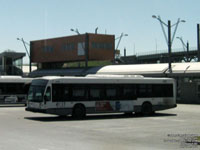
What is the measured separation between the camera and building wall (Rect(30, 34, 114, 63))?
62.2m

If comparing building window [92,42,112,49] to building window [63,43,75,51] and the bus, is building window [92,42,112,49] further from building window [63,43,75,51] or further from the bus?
the bus

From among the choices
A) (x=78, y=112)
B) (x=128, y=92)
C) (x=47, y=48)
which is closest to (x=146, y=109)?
(x=128, y=92)

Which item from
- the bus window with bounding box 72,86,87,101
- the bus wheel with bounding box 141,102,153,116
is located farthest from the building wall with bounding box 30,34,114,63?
the bus window with bounding box 72,86,87,101

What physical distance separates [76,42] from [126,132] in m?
47.3

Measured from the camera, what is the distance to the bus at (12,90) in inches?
1469

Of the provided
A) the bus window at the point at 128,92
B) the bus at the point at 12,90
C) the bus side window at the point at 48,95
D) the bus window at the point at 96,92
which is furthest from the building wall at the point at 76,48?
the bus side window at the point at 48,95

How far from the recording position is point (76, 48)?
6362 cm

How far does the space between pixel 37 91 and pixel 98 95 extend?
373 cm

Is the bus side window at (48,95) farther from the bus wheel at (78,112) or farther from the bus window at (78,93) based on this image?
the bus wheel at (78,112)

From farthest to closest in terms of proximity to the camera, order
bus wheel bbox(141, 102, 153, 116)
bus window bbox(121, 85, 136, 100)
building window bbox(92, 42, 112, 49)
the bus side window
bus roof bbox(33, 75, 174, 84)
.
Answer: building window bbox(92, 42, 112, 49), bus wheel bbox(141, 102, 153, 116), bus window bbox(121, 85, 136, 100), bus roof bbox(33, 75, 174, 84), the bus side window

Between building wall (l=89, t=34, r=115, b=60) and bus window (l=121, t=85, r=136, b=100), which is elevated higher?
building wall (l=89, t=34, r=115, b=60)

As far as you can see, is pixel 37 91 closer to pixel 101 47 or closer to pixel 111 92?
pixel 111 92

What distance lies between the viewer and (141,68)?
5234cm

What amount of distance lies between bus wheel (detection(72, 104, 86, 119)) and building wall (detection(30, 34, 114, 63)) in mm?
35297
